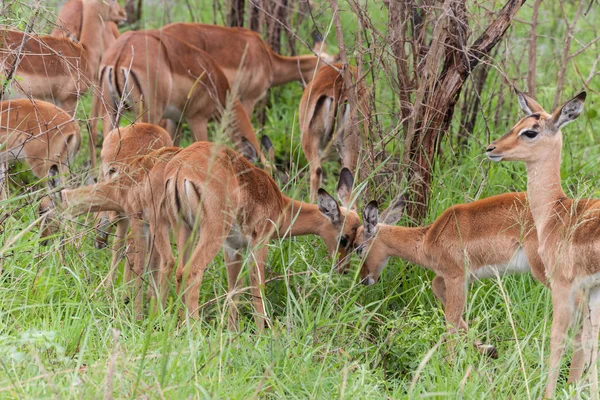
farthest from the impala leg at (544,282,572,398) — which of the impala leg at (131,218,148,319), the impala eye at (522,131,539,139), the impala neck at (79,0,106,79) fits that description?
the impala neck at (79,0,106,79)

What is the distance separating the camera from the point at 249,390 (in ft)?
9.98

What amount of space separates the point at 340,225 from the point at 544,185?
1.10 meters

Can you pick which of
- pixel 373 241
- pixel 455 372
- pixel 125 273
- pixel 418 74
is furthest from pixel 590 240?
pixel 125 273

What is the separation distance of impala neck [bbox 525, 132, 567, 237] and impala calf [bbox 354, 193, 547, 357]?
3.2 inches

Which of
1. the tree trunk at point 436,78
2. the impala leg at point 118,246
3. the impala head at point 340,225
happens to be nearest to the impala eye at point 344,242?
the impala head at point 340,225

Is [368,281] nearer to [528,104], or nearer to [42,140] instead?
[528,104]

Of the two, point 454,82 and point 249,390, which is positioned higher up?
point 454,82

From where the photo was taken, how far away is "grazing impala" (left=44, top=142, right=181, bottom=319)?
14.4 feet

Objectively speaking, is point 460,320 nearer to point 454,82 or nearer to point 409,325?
point 409,325

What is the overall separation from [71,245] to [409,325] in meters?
1.59

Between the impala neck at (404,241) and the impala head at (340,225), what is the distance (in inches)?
6.6

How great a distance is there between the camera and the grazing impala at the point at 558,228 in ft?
12.1

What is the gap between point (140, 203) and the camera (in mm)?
4590

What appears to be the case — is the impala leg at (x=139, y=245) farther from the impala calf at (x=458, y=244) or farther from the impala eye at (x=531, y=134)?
the impala eye at (x=531, y=134)
